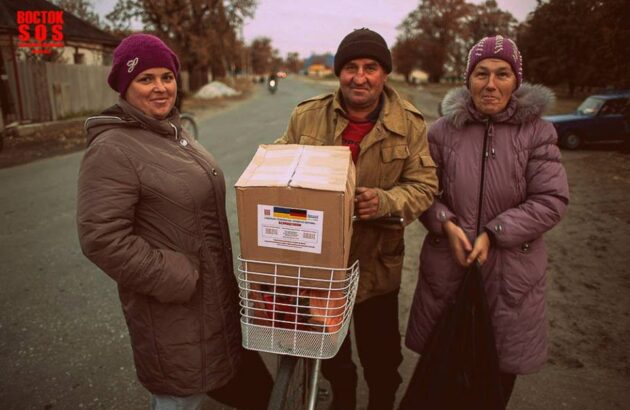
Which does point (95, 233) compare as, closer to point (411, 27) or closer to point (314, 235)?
point (314, 235)

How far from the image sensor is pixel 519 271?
7.17 ft

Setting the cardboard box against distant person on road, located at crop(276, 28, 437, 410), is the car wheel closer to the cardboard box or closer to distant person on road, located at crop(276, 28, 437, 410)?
distant person on road, located at crop(276, 28, 437, 410)

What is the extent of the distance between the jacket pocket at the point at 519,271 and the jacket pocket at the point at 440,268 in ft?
0.75

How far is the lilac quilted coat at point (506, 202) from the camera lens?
209cm

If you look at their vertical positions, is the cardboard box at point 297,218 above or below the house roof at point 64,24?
below

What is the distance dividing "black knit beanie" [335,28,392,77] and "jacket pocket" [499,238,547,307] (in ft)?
3.58

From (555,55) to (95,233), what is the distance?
111 feet

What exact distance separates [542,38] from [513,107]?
3431cm

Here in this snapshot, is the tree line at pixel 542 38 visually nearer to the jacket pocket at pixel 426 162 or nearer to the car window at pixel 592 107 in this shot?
the car window at pixel 592 107

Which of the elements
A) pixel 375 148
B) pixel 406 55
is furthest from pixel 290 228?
pixel 406 55

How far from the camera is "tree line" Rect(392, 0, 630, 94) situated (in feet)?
32.3

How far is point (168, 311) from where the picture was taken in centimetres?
189

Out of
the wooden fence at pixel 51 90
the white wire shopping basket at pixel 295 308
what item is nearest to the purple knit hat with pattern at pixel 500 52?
the white wire shopping basket at pixel 295 308

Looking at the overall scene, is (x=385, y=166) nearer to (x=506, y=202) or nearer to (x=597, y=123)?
(x=506, y=202)
